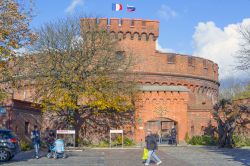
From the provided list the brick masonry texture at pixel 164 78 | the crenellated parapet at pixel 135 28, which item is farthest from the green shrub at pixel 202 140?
the crenellated parapet at pixel 135 28

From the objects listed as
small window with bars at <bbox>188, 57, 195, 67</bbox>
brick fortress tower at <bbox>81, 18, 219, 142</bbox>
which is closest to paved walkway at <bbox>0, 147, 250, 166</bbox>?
brick fortress tower at <bbox>81, 18, 219, 142</bbox>

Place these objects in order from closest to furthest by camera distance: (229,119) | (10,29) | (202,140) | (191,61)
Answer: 1. (10,29)
2. (229,119)
3. (202,140)
4. (191,61)

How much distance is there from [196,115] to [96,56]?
11.5 meters

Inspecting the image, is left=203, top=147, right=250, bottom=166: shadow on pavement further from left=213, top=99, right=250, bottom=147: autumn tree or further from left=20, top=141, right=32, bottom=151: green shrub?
left=20, top=141, right=32, bottom=151: green shrub

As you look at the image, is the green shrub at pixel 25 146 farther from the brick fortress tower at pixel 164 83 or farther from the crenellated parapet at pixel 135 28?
the crenellated parapet at pixel 135 28

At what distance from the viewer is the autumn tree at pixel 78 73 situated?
3130 cm

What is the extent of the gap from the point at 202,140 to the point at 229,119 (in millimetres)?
4266

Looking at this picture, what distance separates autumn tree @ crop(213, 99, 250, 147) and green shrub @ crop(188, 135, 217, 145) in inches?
Result: 86.8

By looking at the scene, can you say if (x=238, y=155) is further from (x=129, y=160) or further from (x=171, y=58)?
(x=171, y=58)

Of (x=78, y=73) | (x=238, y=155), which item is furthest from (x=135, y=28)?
(x=238, y=155)

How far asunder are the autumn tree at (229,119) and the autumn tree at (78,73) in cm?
735

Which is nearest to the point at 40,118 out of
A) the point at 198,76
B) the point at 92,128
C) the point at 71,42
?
the point at 92,128

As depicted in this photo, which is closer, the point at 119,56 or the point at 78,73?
the point at 78,73

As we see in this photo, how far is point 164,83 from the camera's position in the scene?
1769 inches
